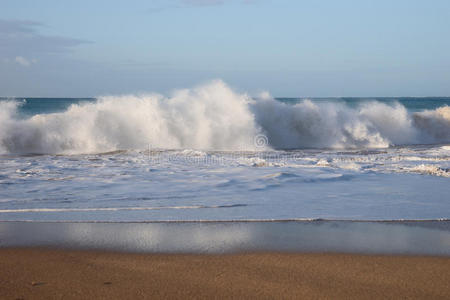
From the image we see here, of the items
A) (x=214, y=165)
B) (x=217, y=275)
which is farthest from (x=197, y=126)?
(x=217, y=275)

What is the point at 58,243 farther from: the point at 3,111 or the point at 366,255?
the point at 3,111

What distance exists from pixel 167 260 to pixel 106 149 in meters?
10.6

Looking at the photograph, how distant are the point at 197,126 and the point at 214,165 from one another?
630 cm

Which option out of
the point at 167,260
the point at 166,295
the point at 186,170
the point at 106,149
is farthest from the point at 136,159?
the point at 166,295

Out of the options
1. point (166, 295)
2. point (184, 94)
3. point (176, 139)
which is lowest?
point (166, 295)

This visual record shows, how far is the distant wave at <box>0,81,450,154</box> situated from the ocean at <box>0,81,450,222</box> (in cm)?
4

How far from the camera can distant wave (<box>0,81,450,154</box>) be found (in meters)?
14.4

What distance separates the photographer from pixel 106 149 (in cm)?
1391

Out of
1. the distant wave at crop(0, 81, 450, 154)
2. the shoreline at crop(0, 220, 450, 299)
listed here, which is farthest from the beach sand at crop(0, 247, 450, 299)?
the distant wave at crop(0, 81, 450, 154)

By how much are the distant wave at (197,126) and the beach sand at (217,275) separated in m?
10.3

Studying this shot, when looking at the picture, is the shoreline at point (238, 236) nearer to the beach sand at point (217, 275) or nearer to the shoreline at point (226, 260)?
the shoreline at point (226, 260)

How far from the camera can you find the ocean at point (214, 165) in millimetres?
5562

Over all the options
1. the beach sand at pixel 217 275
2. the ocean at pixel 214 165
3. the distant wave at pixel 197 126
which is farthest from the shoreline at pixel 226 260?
the distant wave at pixel 197 126

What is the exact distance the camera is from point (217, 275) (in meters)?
3.44
